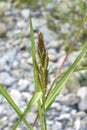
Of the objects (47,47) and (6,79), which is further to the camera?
(47,47)

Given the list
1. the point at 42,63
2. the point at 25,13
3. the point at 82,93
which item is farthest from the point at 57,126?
the point at 25,13

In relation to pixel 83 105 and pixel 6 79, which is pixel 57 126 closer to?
pixel 83 105

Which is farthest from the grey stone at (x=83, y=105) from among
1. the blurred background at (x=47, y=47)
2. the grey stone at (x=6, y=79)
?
the grey stone at (x=6, y=79)

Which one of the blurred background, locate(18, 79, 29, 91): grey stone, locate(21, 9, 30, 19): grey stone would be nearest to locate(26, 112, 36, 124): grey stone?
the blurred background

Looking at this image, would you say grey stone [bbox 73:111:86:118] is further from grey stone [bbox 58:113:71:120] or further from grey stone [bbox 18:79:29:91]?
grey stone [bbox 18:79:29:91]

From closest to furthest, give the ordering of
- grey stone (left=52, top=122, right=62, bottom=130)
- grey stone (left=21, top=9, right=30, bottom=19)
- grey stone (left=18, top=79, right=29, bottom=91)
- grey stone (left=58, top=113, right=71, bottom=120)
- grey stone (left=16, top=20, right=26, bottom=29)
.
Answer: grey stone (left=52, top=122, right=62, bottom=130)
grey stone (left=58, top=113, right=71, bottom=120)
grey stone (left=18, top=79, right=29, bottom=91)
grey stone (left=16, top=20, right=26, bottom=29)
grey stone (left=21, top=9, right=30, bottom=19)

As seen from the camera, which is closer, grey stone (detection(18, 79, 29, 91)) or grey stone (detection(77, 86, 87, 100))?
grey stone (detection(77, 86, 87, 100))

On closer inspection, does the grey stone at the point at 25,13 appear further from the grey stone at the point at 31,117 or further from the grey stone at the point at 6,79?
the grey stone at the point at 31,117

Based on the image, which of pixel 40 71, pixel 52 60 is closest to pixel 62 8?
pixel 52 60

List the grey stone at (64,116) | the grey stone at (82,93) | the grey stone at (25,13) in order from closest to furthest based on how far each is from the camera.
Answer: the grey stone at (64,116), the grey stone at (82,93), the grey stone at (25,13)

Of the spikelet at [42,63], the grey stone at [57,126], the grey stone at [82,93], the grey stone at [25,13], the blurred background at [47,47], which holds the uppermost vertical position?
the spikelet at [42,63]
